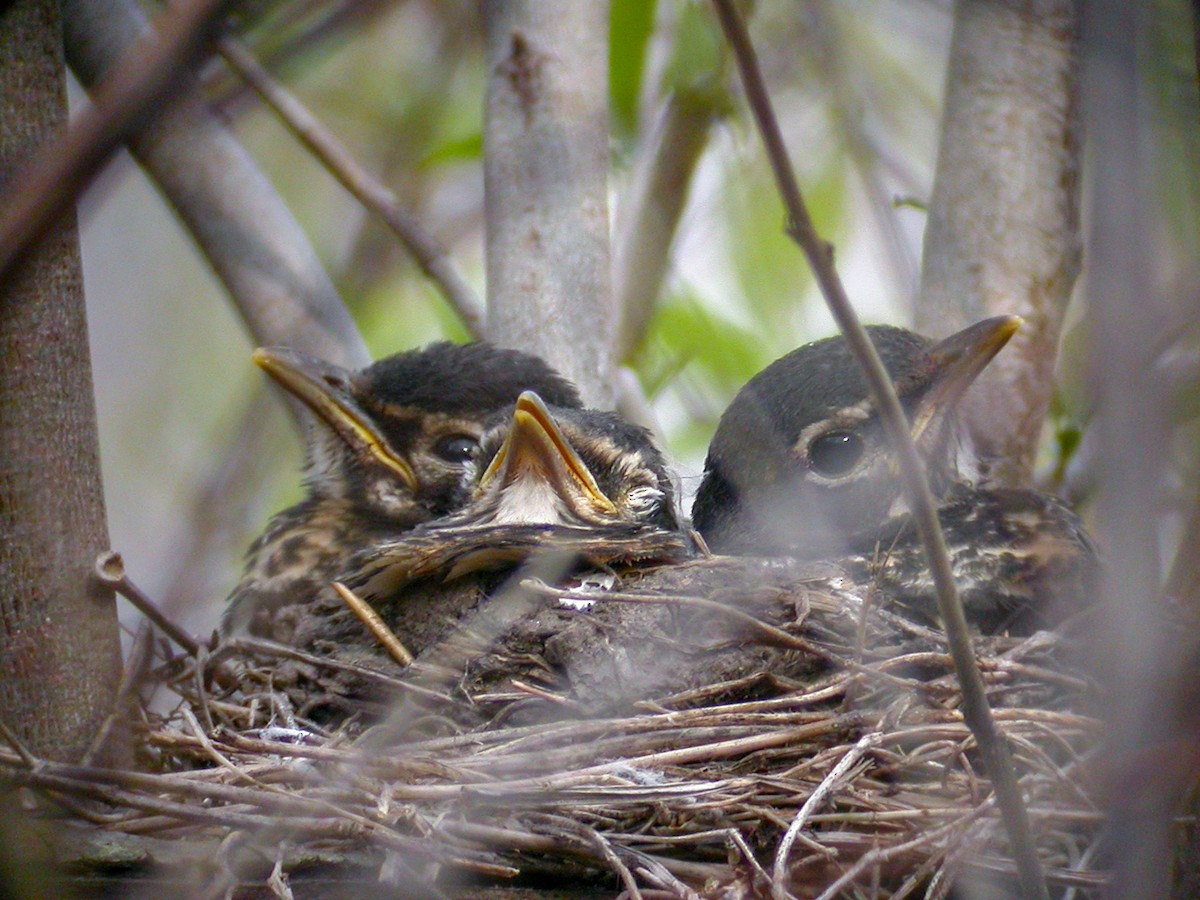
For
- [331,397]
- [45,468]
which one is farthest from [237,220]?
[45,468]

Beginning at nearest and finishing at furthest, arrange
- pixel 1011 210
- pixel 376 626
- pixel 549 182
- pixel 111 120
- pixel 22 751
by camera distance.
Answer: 1. pixel 111 120
2. pixel 22 751
3. pixel 376 626
4. pixel 1011 210
5. pixel 549 182

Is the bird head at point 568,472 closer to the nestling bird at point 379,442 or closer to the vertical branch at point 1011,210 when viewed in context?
the nestling bird at point 379,442

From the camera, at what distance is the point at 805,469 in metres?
2.58

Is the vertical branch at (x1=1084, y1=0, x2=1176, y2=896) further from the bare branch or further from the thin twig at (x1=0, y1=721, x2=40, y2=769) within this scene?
the bare branch

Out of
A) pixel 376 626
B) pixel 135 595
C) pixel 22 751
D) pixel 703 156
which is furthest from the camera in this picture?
pixel 703 156

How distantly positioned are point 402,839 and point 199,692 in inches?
28.3

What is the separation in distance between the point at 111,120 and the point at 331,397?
7.53 feet

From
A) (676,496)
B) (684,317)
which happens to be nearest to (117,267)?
Answer: (684,317)

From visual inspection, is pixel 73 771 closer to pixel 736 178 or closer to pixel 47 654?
pixel 47 654

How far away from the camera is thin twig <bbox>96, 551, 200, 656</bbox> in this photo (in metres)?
1.76

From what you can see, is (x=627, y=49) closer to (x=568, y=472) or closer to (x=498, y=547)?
(x=568, y=472)

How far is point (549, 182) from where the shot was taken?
3.01 metres

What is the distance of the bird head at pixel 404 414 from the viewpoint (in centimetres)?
298

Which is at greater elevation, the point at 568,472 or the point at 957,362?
the point at 957,362
